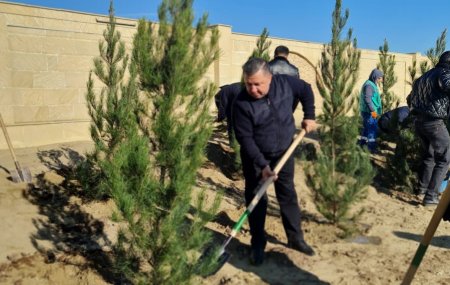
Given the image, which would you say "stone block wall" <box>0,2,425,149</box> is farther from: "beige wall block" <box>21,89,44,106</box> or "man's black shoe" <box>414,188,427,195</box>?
"man's black shoe" <box>414,188,427,195</box>

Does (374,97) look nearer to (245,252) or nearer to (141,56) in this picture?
(245,252)

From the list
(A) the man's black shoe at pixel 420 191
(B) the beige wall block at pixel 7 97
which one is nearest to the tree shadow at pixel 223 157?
(A) the man's black shoe at pixel 420 191

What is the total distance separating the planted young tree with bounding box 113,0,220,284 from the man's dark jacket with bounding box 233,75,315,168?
718mm

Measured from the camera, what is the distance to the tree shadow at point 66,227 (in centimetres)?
407

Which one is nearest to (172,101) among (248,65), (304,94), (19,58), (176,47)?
(176,47)

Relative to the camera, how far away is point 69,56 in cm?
809

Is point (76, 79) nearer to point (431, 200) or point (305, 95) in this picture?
point (305, 95)

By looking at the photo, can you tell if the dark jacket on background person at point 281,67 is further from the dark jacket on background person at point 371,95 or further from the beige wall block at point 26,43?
the beige wall block at point 26,43

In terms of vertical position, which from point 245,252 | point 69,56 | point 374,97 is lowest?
point 245,252

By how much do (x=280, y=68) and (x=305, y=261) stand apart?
2.53 metres

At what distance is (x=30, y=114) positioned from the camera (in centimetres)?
773

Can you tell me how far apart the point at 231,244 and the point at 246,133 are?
1286 mm

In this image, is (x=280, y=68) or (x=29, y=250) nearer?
(x=29, y=250)

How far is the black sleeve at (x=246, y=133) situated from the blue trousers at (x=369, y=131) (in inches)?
205
